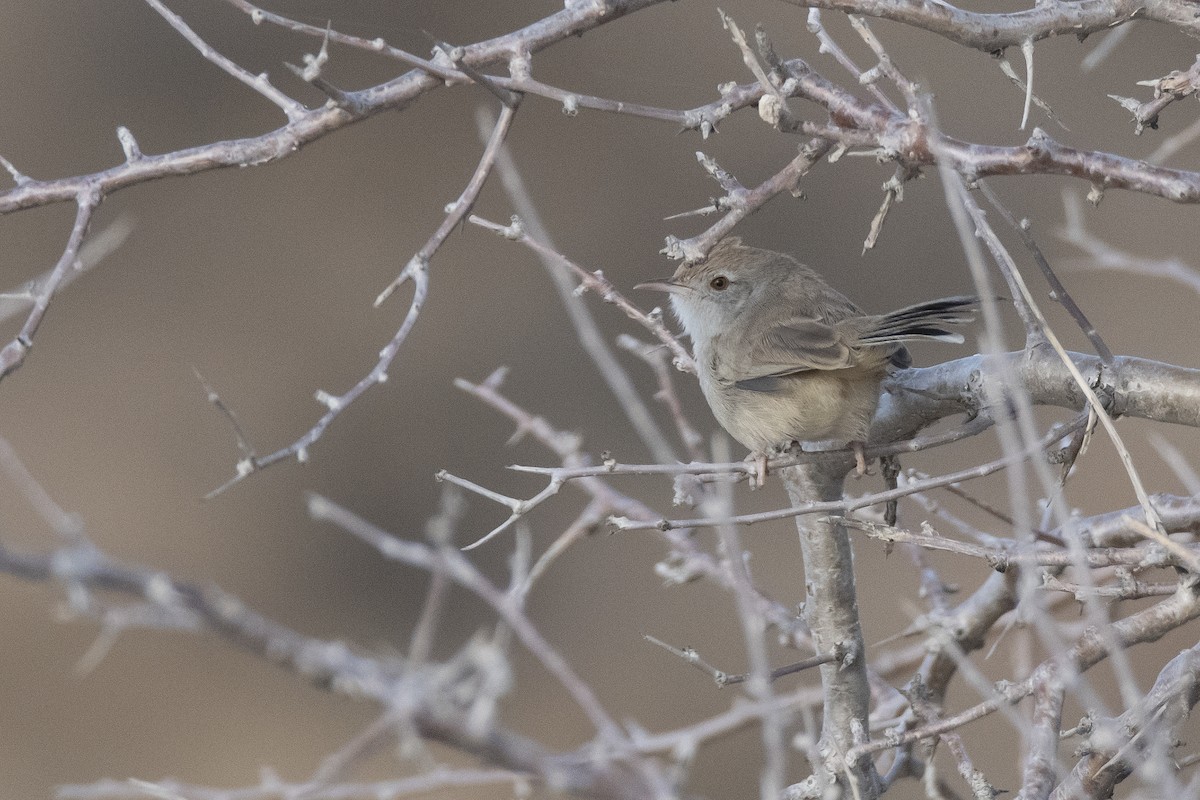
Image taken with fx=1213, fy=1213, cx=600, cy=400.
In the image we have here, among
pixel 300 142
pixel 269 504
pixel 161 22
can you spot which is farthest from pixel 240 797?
pixel 161 22

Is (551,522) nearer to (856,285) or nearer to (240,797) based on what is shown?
(856,285)

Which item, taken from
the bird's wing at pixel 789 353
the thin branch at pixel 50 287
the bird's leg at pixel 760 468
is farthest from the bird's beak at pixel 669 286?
the thin branch at pixel 50 287

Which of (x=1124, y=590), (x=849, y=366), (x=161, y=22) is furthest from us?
(x=161, y=22)

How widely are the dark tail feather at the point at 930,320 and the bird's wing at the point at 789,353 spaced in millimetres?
177

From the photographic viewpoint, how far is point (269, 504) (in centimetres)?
978

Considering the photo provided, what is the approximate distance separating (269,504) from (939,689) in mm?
6764

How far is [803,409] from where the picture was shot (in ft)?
13.7

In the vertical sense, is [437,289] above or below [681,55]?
below

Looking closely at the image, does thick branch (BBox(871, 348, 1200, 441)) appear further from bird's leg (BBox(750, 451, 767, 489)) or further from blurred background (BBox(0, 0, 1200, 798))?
blurred background (BBox(0, 0, 1200, 798))

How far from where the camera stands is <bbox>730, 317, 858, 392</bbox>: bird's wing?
404cm

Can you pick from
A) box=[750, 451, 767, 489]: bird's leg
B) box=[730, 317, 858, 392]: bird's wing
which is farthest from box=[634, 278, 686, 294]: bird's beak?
box=[750, 451, 767, 489]: bird's leg

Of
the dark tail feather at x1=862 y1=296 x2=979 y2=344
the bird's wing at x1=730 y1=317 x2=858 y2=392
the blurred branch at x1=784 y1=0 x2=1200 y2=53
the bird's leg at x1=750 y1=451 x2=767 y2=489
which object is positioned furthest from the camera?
the bird's wing at x1=730 y1=317 x2=858 y2=392

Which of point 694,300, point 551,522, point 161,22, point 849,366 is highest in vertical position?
point 161,22

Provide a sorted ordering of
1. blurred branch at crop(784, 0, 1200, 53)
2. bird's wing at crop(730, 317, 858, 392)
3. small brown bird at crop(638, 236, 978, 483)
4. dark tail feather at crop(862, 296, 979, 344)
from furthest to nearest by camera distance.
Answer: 1. bird's wing at crop(730, 317, 858, 392)
2. small brown bird at crop(638, 236, 978, 483)
3. dark tail feather at crop(862, 296, 979, 344)
4. blurred branch at crop(784, 0, 1200, 53)
